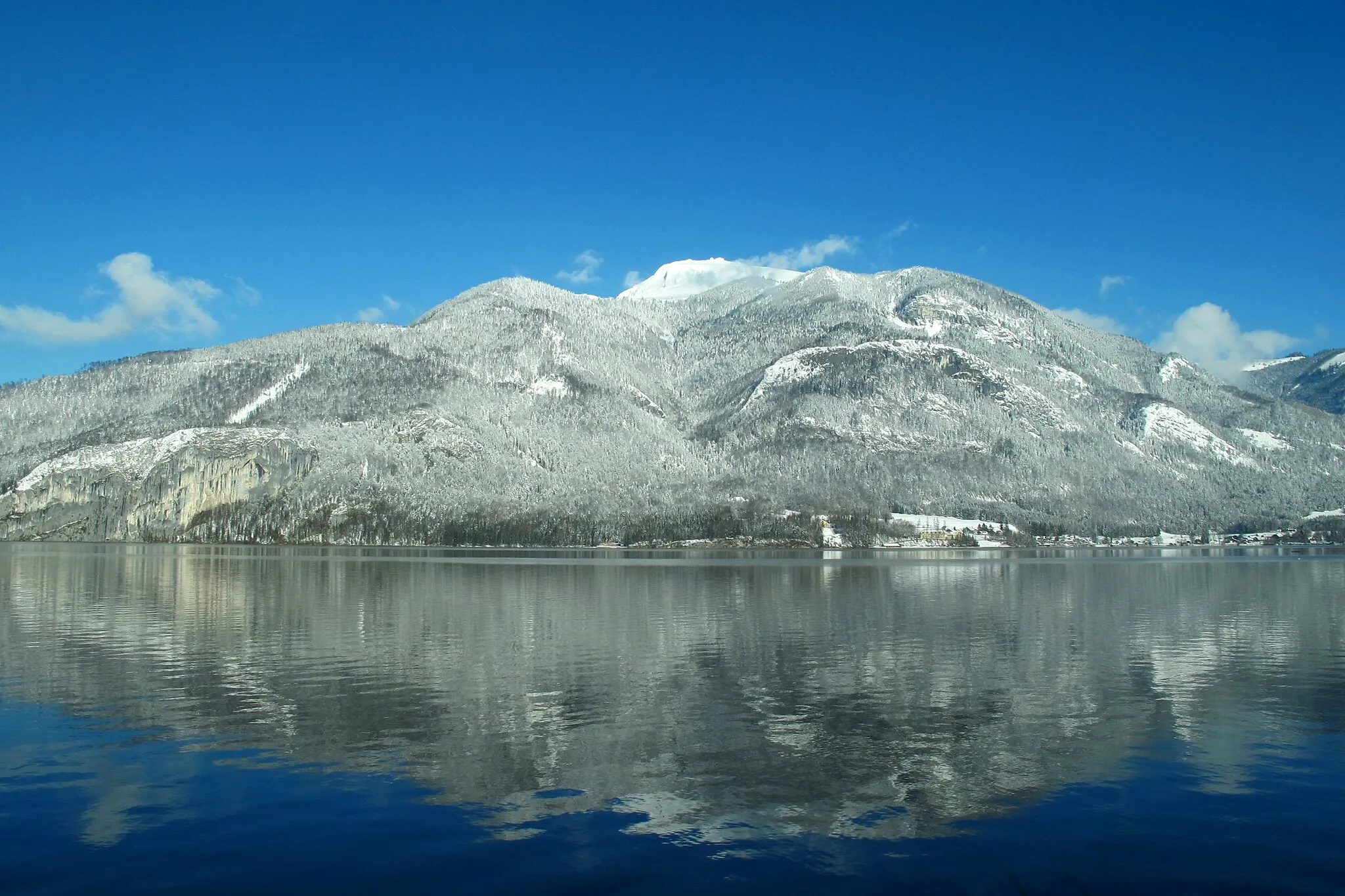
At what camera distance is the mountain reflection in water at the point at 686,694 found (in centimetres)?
2556

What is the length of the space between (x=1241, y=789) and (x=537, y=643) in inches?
1410

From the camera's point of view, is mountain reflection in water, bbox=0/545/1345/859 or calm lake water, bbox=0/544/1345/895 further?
mountain reflection in water, bbox=0/545/1345/859

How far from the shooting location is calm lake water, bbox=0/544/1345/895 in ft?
66.8

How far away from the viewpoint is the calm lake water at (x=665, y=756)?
20.4 m

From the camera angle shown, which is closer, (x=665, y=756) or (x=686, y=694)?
(x=665, y=756)

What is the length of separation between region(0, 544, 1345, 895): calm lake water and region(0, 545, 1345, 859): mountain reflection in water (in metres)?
0.19

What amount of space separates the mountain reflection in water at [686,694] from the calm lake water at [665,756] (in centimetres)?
19

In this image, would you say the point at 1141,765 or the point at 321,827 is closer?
the point at 321,827

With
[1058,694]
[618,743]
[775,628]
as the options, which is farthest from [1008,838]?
[775,628]

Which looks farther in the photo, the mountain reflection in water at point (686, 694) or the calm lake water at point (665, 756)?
the mountain reflection in water at point (686, 694)

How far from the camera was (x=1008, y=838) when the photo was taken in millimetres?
22125

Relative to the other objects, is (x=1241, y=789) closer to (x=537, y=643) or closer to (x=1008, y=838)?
(x=1008, y=838)

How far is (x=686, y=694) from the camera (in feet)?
127

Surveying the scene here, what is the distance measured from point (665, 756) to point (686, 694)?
9819 mm
